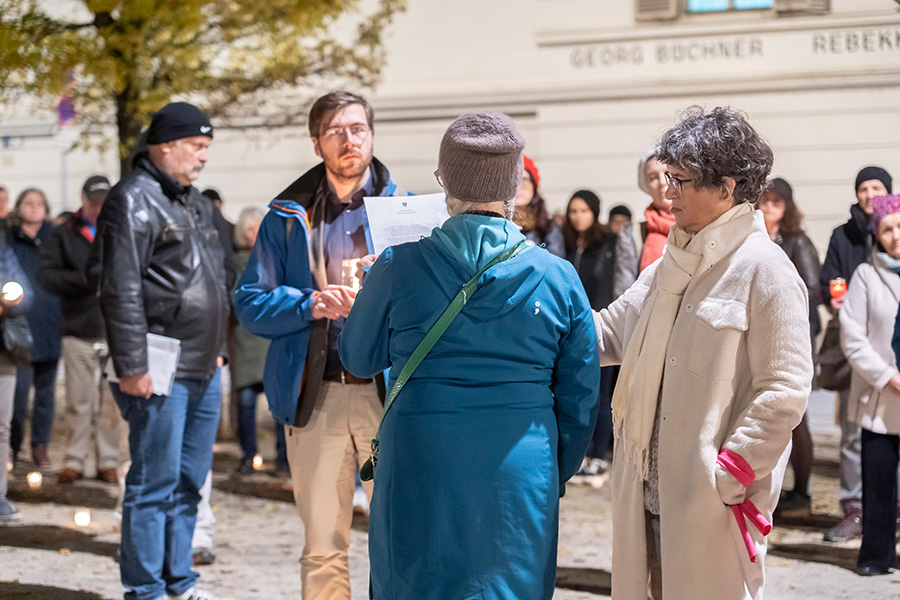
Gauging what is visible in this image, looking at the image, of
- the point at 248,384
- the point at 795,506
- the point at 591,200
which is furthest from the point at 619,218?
the point at 248,384

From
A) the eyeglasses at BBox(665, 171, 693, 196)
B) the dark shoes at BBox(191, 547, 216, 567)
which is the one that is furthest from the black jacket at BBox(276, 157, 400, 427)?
the dark shoes at BBox(191, 547, 216, 567)

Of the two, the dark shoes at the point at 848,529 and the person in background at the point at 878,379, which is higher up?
the person in background at the point at 878,379

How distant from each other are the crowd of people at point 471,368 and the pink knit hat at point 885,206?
5cm

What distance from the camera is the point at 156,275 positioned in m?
4.31

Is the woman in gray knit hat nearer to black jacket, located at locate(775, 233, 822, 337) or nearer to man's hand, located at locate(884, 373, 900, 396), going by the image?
man's hand, located at locate(884, 373, 900, 396)

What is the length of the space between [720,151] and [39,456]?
677 cm

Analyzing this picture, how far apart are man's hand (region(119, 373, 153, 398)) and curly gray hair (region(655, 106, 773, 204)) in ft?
8.33

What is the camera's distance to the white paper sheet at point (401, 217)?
3.47 m

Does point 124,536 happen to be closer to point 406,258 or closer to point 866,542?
point 406,258

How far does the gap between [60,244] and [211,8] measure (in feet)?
10.3

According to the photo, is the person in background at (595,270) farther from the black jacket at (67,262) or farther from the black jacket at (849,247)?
the black jacket at (67,262)

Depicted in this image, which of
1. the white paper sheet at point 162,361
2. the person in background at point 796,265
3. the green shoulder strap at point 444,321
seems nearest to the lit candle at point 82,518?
the white paper sheet at point 162,361

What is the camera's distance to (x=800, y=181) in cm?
1188

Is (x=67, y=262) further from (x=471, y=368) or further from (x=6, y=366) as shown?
(x=471, y=368)
